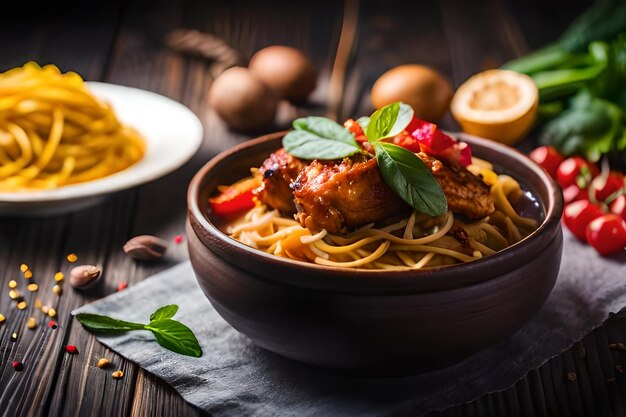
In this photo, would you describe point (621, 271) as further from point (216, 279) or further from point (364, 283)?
point (216, 279)

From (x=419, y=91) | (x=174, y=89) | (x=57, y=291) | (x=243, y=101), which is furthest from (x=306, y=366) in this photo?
(x=174, y=89)

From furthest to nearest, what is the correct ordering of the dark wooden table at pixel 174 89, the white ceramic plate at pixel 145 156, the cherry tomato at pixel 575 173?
the cherry tomato at pixel 575 173 < the white ceramic plate at pixel 145 156 < the dark wooden table at pixel 174 89

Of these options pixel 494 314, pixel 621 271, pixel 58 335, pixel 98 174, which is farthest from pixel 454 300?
pixel 98 174

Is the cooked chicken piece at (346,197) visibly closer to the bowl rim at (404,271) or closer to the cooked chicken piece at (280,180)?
the cooked chicken piece at (280,180)

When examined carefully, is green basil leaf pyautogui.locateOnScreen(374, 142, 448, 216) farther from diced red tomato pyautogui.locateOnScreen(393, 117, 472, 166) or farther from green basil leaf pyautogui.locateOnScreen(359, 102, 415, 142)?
diced red tomato pyautogui.locateOnScreen(393, 117, 472, 166)

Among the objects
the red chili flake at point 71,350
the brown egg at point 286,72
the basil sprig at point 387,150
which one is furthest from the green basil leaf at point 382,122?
the brown egg at point 286,72

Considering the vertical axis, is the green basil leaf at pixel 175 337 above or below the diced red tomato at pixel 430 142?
below

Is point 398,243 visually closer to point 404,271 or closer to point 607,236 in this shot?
point 404,271
